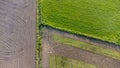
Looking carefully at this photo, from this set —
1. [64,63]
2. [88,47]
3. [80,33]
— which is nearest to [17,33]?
[64,63]

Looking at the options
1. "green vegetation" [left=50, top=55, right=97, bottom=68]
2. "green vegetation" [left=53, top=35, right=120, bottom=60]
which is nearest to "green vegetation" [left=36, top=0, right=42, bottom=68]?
"green vegetation" [left=50, top=55, right=97, bottom=68]

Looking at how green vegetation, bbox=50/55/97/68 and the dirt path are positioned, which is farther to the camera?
Answer: green vegetation, bbox=50/55/97/68

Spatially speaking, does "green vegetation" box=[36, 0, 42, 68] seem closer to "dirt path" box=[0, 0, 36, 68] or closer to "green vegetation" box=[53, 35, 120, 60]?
"dirt path" box=[0, 0, 36, 68]

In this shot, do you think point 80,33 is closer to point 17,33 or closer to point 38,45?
point 38,45

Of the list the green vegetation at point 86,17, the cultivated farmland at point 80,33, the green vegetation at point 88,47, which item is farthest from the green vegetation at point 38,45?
the green vegetation at point 88,47

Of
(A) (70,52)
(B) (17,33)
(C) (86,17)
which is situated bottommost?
(A) (70,52)

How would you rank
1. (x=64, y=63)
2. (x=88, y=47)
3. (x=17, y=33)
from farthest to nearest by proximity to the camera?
(x=88, y=47) < (x=17, y=33) < (x=64, y=63)
